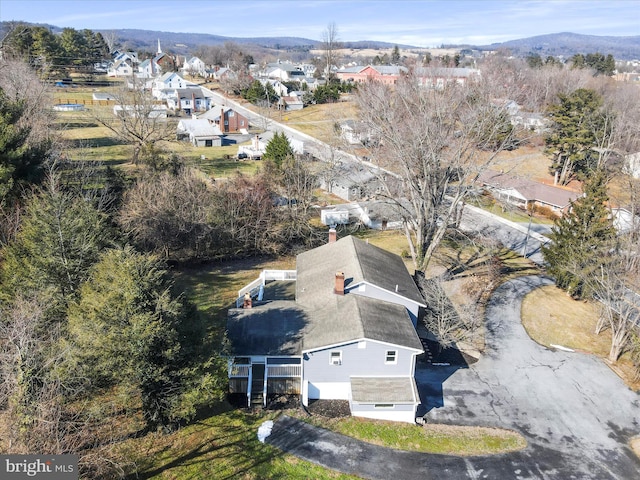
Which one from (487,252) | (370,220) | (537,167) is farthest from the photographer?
(537,167)

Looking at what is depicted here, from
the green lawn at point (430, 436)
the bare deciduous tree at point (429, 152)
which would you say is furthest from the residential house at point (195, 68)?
the green lawn at point (430, 436)

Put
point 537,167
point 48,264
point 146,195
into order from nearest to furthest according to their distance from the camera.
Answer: point 48,264 → point 146,195 → point 537,167

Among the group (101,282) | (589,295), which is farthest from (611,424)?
(101,282)

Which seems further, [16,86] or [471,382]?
[16,86]

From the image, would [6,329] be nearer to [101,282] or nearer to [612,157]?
[101,282]

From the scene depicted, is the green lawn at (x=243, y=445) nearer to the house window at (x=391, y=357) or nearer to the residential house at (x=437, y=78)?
the house window at (x=391, y=357)

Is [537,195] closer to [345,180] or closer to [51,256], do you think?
[345,180]
